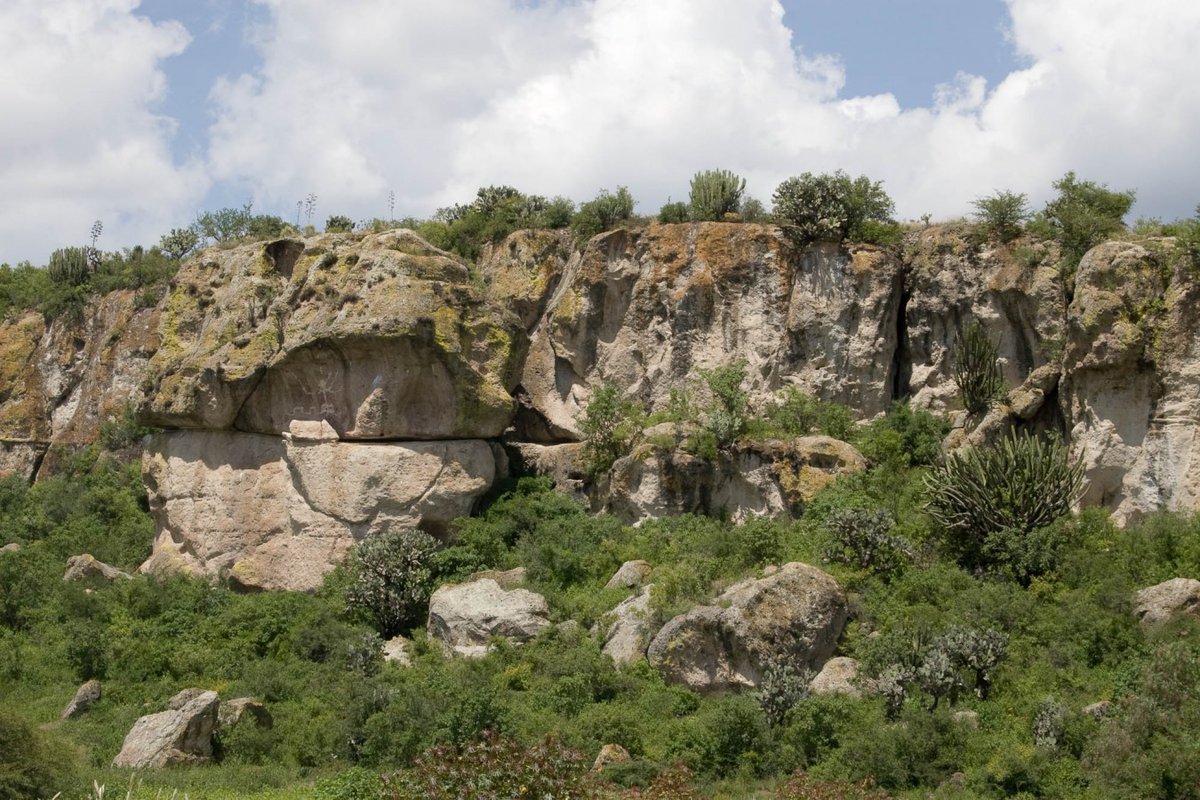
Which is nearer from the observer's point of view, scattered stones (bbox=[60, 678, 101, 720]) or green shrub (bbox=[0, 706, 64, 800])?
green shrub (bbox=[0, 706, 64, 800])

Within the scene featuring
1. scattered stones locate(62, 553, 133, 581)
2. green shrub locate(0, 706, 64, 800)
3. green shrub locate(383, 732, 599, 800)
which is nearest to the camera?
green shrub locate(383, 732, 599, 800)

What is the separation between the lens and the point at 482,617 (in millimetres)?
22734

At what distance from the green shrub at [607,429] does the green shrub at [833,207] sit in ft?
17.0

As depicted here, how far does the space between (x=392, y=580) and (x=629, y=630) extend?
5.28 metres

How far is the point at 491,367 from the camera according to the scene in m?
27.4

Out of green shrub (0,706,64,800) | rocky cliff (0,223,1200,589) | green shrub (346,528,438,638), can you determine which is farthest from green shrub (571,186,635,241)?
green shrub (0,706,64,800)

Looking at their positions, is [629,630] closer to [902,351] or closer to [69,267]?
[902,351]

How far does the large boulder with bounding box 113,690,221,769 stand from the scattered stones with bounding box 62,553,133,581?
28.9ft

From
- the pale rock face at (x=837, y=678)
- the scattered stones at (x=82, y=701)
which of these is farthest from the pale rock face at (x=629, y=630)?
the scattered stones at (x=82, y=701)

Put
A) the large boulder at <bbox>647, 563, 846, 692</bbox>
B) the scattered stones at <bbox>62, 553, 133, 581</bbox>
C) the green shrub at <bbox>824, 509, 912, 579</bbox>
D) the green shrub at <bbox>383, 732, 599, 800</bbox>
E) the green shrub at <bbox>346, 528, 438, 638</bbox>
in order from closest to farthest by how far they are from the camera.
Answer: the green shrub at <bbox>383, 732, 599, 800</bbox>, the large boulder at <bbox>647, 563, 846, 692</bbox>, the green shrub at <bbox>824, 509, 912, 579</bbox>, the green shrub at <bbox>346, 528, 438, 638</bbox>, the scattered stones at <bbox>62, 553, 133, 581</bbox>

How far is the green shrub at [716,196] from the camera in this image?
30.3 meters

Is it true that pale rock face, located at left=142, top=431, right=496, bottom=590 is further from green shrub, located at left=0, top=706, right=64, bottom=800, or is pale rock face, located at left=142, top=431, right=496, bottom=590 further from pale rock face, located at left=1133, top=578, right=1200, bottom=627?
pale rock face, located at left=1133, top=578, right=1200, bottom=627

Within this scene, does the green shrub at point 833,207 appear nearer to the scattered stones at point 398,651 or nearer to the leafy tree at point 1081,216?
the leafy tree at point 1081,216

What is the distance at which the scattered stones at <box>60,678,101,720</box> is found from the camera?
2127 cm
